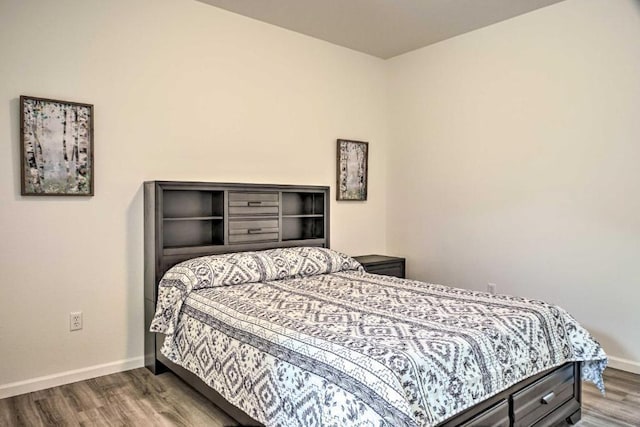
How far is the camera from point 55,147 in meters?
2.80

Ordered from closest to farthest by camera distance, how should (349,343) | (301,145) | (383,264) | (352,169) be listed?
(349,343)
(301,145)
(383,264)
(352,169)

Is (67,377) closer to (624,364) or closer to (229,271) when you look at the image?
(229,271)

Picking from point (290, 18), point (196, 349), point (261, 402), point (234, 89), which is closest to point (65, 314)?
point (196, 349)

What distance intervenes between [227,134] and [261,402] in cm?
226

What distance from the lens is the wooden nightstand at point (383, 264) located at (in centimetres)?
412

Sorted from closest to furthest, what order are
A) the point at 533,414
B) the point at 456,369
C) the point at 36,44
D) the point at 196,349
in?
the point at 456,369, the point at 533,414, the point at 196,349, the point at 36,44

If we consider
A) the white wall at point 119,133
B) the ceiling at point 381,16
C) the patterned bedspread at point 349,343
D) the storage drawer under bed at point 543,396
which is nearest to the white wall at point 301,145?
the white wall at point 119,133

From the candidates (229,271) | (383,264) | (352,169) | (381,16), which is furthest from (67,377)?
(381,16)

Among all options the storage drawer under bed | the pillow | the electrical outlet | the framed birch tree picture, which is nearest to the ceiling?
the framed birch tree picture

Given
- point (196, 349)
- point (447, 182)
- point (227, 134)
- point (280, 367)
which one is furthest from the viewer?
point (447, 182)

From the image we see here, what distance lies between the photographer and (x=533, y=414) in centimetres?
214

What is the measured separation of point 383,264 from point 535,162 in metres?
1.57

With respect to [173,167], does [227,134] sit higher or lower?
higher

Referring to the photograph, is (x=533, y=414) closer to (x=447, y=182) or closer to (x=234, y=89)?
(x=447, y=182)
